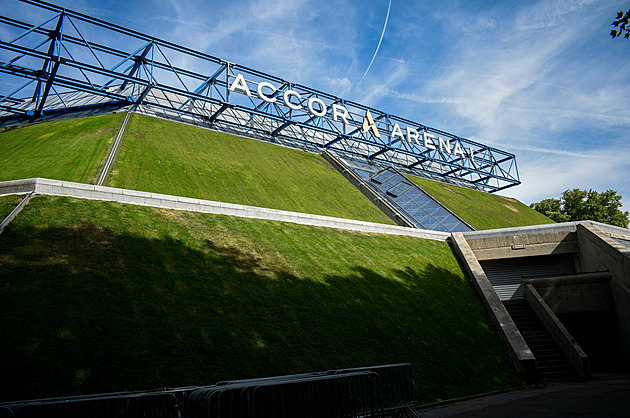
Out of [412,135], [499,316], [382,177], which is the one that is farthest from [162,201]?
[412,135]

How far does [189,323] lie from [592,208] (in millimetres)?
62258

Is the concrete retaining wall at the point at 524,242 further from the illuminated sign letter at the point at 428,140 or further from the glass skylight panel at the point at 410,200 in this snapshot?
the illuminated sign letter at the point at 428,140

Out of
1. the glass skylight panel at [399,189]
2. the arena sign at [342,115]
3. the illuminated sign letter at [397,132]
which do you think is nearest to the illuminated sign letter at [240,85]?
the arena sign at [342,115]

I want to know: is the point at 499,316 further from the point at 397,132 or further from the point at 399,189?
the point at 397,132

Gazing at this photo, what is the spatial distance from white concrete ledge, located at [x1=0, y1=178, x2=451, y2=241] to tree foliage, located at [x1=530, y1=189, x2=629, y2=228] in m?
46.6

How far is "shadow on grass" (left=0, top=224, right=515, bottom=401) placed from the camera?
28.5 feet

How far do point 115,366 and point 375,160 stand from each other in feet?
138

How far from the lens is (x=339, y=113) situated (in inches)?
1662

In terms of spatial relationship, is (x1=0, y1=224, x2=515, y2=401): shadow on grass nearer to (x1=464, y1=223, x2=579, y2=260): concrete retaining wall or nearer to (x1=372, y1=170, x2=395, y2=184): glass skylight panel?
(x1=464, y1=223, x2=579, y2=260): concrete retaining wall

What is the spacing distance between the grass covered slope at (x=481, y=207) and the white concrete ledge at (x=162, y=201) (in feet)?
54.0

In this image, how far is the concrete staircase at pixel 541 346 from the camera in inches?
593

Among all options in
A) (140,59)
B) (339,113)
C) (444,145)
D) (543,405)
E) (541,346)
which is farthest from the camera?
(444,145)

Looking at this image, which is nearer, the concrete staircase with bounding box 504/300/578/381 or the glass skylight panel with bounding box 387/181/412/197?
the concrete staircase with bounding box 504/300/578/381

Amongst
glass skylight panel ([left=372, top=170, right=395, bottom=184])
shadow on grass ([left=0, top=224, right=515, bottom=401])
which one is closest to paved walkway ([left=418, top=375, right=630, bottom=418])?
shadow on grass ([left=0, top=224, right=515, bottom=401])
